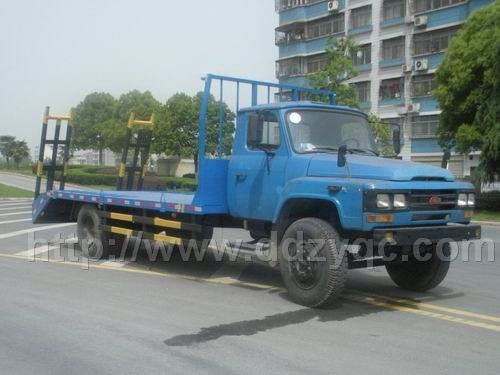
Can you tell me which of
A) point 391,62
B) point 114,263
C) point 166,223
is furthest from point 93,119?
point 166,223

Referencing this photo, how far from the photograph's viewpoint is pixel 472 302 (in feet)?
24.7

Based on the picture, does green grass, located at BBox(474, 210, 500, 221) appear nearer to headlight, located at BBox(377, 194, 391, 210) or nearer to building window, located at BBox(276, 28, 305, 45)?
headlight, located at BBox(377, 194, 391, 210)

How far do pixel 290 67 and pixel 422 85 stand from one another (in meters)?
12.6

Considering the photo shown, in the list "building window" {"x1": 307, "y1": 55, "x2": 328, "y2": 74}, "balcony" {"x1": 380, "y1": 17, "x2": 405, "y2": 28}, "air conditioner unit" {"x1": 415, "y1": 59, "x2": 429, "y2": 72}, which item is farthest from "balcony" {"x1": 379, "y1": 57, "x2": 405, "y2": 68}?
"building window" {"x1": 307, "y1": 55, "x2": 328, "y2": 74}

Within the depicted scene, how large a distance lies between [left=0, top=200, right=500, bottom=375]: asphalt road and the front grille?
1181mm

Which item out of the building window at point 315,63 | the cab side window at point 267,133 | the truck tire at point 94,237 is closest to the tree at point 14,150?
the building window at point 315,63

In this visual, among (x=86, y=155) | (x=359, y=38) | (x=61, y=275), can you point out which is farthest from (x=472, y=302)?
(x=86, y=155)

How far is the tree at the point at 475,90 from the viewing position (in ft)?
80.0

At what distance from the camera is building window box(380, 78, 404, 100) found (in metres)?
43.9

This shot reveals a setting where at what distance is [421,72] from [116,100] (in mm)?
44027

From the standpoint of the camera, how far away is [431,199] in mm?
6984

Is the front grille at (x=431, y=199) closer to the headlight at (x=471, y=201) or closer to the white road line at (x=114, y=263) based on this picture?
the headlight at (x=471, y=201)

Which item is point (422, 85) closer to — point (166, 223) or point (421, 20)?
point (421, 20)

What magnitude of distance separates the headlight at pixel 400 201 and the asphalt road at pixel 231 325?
3.98 feet
